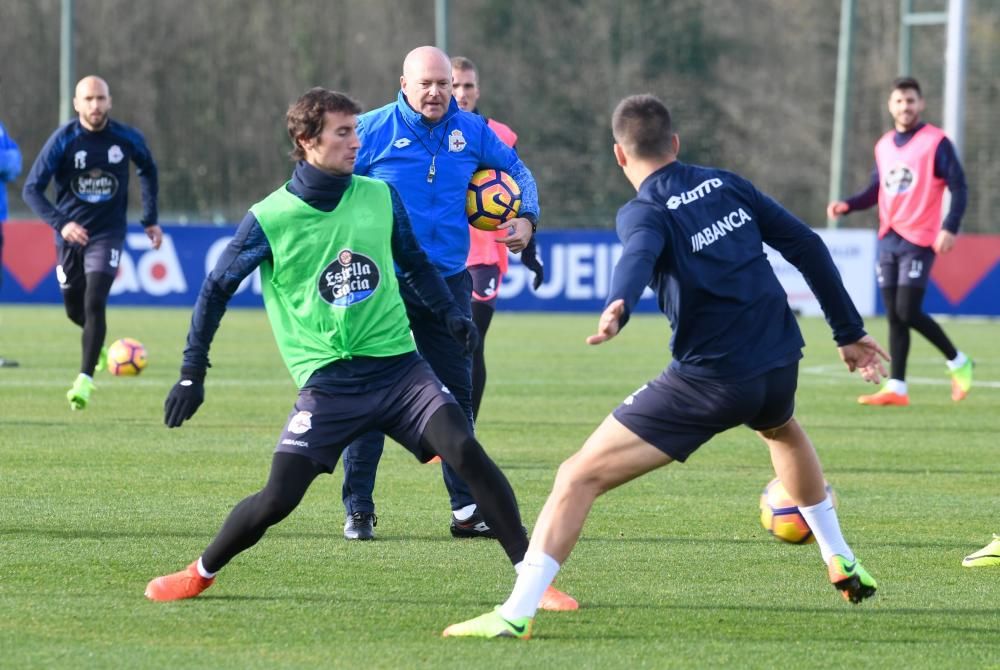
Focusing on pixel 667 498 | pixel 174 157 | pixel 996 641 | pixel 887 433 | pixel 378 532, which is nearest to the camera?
pixel 996 641

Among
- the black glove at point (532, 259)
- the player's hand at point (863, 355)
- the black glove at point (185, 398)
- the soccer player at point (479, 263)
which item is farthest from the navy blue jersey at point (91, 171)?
the player's hand at point (863, 355)

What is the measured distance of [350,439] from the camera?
6129 mm

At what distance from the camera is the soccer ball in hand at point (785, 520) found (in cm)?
679

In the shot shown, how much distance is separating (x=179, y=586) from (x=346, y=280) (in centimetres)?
130

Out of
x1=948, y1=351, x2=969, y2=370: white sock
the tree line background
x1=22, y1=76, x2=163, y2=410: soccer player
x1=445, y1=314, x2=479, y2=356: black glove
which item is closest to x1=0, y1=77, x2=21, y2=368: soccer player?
x1=22, y1=76, x2=163, y2=410: soccer player

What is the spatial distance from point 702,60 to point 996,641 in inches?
1639

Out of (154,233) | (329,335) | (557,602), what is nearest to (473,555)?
(557,602)

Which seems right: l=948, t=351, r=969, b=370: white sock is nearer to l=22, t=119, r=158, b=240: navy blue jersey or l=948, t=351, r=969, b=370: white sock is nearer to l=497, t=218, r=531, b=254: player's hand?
l=22, t=119, r=158, b=240: navy blue jersey

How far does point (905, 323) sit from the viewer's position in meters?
13.5

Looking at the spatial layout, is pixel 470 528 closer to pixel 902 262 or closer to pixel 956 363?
pixel 902 262

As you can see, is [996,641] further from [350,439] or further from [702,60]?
[702,60]

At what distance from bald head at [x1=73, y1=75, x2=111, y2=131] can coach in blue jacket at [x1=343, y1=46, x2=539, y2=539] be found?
539 centimetres

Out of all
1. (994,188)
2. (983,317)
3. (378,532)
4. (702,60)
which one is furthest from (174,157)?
(378,532)

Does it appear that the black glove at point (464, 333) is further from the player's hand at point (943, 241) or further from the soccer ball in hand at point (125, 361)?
the soccer ball in hand at point (125, 361)
